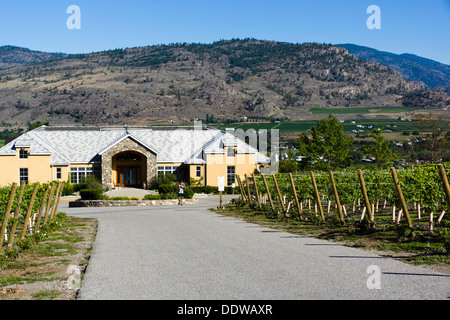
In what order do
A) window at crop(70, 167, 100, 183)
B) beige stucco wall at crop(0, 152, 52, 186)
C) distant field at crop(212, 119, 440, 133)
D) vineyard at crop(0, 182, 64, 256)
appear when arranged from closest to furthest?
vineyard at crop(0, 182, 64, 256), beige stucco wall at crop(0, 152, 52, 186), window at crop(70, 167, 100, 183), distant field at crop(212, 119, 440, 133)

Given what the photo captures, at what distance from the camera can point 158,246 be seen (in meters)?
13.7

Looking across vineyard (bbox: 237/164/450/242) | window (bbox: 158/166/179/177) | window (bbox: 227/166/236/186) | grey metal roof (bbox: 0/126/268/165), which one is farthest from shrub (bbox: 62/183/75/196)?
vineyard (bbox: 237/164/450/242)

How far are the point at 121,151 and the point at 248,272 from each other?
140ft

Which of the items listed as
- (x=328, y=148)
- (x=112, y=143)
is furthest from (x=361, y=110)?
(x=112, y=143)

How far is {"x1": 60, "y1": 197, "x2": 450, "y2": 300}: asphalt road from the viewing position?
7977mm

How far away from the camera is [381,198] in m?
21.4

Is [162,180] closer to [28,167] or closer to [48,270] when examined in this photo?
[28,167]

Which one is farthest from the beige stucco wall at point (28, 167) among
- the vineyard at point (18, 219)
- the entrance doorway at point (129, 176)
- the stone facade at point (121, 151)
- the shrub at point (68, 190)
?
the vineyard at point (18, 219)

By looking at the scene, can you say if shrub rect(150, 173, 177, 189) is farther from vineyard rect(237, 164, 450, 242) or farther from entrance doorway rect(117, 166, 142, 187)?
vineyard rect(237, 164, 450, 242)

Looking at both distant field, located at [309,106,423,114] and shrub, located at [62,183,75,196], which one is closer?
shrub, located at [62,183,75,196]

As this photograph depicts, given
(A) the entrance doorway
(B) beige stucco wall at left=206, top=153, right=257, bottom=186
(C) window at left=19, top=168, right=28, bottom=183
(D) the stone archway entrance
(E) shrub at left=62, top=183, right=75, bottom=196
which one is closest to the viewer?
(E) shrub at left=62, top=183, right=75, bottom=196

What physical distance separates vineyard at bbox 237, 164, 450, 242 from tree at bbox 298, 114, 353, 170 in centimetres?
2417

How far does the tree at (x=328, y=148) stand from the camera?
171ft

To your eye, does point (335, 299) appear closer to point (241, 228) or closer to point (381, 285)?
point (381, 285)
